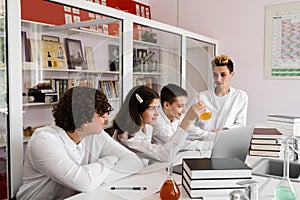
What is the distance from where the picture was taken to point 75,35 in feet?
7.02

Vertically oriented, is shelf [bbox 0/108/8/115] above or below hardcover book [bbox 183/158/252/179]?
above

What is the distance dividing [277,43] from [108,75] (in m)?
2.66

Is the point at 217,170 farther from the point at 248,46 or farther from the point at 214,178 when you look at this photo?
the point at 248,46

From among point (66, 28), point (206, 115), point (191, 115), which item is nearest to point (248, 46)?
point (66, 28)

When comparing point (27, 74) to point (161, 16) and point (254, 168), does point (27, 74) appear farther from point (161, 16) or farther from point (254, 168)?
point (161, 16)

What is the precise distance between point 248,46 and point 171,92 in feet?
8.84

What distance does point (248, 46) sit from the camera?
3.50m

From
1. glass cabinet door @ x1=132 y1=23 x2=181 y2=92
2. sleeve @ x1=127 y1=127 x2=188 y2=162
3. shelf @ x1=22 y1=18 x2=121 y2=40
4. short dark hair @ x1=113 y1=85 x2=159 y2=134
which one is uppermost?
shelf @ x1=22 y1=18 x2=121 y2=40

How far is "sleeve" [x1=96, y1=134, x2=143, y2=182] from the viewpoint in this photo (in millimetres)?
1262

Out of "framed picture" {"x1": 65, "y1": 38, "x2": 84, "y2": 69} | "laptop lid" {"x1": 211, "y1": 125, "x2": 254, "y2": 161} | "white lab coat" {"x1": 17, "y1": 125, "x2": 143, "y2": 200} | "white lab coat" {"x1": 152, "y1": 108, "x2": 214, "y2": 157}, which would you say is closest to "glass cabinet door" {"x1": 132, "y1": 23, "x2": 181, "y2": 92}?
"white lab coat" {"x1": 152, "y1": 108, "x2": 214, "y2": 157}

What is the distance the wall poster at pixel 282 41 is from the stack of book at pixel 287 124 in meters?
0.96

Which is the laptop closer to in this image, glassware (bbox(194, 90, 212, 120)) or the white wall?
glassware (bbox(194, 90, 212, 120))

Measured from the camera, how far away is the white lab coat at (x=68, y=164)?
121cm

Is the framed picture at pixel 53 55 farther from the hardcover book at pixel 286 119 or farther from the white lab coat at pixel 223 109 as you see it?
the hardcover book at pixel 286 119
